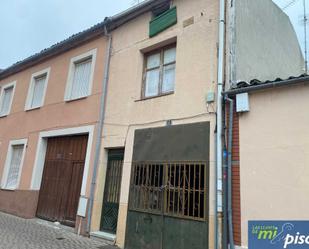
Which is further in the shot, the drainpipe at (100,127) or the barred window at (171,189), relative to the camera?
the drainpipe at (100,127)

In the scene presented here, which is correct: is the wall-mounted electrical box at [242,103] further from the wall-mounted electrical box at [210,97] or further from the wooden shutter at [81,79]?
the wooden shutter at [81,79]

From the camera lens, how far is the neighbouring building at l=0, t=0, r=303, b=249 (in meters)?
6.21

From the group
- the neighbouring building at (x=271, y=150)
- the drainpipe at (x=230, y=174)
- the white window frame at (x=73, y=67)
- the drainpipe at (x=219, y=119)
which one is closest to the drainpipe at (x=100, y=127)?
the white window frame at (x=73, y=67)

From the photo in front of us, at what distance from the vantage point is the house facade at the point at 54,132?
903 cm

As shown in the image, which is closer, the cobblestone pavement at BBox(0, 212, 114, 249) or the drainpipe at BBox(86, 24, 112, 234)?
the cobblestone pavement at BBox(0, 212, 114, 249)

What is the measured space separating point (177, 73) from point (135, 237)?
13.3ft

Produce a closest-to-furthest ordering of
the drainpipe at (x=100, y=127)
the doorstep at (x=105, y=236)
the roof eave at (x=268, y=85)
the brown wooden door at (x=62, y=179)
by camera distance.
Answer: the roof eave at (x=268, y=85) → the doorstep at (x=105, y=236) → the drainpipe at (x=100, y=127) → the brown wooden door at (x=62, y=179)

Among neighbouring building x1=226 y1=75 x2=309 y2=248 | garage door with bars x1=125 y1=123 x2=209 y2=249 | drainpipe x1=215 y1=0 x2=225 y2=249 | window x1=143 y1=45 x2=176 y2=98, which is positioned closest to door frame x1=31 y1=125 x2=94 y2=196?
window x1=143 y1=45 x2=176 y2=98

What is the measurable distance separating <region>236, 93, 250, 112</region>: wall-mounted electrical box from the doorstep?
14.5 ft

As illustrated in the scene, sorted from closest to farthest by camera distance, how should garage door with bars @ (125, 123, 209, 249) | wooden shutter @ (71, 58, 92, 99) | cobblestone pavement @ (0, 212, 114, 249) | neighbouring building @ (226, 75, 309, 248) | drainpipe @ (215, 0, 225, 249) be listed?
1. neighbouring building @ (226, 75, 309, 248)
2. drainpipe @ (215, 0, 225, 249)
3. garage door with bars @ (125, 123, 209, 249)
4. cobblestone pavement @ (0, 212, 114, 249)
5. wooden shutter @ (71, 58, 92, 99)

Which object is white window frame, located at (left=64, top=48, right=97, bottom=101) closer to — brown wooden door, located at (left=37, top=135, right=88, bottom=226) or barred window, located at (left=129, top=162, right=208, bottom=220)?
brown wooden door, located at (left=37, top=135, right=88, bottom=226)

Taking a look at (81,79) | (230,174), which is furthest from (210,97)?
(81,79)

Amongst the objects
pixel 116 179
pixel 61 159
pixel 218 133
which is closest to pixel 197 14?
pixel 218 133

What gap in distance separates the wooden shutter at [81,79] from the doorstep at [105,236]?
439 centimetres
